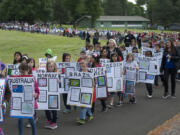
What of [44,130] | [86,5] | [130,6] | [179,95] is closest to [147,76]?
[179,95]

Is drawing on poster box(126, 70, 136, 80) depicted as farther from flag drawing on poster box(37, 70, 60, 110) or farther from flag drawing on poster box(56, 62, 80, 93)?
flag drawing on poster box(37, 70, 60, 110)

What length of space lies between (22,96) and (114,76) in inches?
159

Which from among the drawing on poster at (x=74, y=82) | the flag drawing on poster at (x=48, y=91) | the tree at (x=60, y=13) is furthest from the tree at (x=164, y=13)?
the flag drawing on poster at (x=48, y=91)

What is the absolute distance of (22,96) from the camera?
6.82 meters

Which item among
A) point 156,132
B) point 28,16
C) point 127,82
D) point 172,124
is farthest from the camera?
point 28,16

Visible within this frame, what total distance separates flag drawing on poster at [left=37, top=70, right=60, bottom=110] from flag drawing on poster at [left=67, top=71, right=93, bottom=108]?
604 mm

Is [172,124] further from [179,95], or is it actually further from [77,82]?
[179,95]

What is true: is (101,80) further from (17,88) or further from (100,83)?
(17,88)

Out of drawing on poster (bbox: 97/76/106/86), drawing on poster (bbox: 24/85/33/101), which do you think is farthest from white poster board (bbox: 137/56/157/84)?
drawing on poster (bbox: 24/85/33/101)

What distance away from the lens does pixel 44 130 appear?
7742 mm

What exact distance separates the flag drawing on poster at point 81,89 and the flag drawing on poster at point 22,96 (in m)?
1.72

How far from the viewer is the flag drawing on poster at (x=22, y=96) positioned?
677cm

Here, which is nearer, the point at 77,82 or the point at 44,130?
the point at 44,130

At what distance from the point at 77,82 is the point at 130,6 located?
6530 inches
